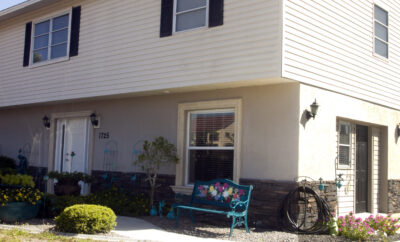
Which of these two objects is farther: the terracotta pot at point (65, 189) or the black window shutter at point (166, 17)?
the terracotta pot at point (65, 189)

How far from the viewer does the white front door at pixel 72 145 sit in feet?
41.4

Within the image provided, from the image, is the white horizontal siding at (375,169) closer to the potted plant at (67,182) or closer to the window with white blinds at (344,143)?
the window with white blinds at (344,143)

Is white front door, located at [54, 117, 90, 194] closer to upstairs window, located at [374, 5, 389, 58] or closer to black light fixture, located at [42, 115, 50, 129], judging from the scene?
black light fixture, located at [42, 115, 50, 129]

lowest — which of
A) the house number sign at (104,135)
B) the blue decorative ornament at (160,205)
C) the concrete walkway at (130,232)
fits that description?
the concrete walkway at (130,232)

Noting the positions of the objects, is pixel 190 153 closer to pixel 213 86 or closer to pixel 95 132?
pixel 213 86

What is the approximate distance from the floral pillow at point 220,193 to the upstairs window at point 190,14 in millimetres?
3261

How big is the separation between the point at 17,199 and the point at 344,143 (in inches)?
275

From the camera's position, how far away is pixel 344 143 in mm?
10188

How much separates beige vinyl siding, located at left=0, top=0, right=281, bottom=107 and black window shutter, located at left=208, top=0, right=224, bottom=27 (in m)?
0.10

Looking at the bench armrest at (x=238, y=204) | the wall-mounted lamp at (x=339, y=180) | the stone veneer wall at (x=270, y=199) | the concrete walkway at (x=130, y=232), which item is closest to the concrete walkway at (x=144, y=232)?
the concrete walkway at (x=130, y=232)

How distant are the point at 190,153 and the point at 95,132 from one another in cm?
347

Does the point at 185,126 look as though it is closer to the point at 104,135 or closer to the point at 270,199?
the point at 270,199

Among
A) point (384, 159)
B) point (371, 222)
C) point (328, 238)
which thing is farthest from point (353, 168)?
point (328, 238)

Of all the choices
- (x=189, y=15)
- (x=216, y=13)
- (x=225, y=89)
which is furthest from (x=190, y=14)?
(x=225, y=89)
